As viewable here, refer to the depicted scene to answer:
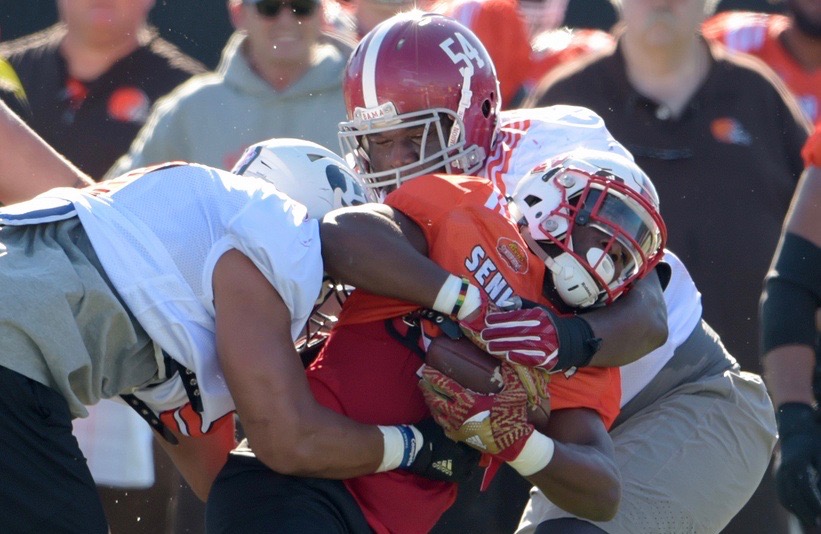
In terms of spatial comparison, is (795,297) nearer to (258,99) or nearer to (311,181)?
(311,181)

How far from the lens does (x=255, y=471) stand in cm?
311

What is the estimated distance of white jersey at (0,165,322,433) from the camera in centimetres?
276

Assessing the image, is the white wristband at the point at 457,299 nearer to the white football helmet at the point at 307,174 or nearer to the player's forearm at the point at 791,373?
the white football helmet at the point at 307,174

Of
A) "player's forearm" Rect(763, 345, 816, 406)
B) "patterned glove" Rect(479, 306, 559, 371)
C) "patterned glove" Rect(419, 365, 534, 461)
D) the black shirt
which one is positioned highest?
"patterned glove" Rect(479, 306, 559, 371)

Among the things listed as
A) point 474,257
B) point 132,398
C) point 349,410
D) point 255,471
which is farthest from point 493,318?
point 132,398

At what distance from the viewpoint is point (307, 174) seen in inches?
132

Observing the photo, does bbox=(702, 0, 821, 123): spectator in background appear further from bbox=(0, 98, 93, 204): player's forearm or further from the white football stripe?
bbox=(0, 98, 93, 204): player's forearm

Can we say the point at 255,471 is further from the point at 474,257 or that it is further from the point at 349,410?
the point at 474,257

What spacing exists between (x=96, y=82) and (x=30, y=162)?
1909mm

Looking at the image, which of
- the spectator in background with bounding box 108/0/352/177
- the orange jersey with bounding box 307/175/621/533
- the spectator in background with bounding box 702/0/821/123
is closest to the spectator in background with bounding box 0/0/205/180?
the spectator in background with bounding box 108/0/352/177

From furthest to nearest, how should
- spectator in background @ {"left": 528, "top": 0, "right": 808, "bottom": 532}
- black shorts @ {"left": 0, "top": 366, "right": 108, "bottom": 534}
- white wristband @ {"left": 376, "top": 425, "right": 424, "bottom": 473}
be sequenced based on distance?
spectator in background @ {"left": 528, "top": 0, "right": 808, "bottom": 532}, white wristband @ {"left": 376, "top": 425, "right": 424, "bottom": 473}, black shorts @ {"left": 0, "top": 366, "right": 108, "bottom": 534}

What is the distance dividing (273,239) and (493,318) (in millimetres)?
519

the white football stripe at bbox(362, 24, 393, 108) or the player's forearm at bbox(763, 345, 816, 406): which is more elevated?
the white football stripe at bbox(362, 24, 393, 108)

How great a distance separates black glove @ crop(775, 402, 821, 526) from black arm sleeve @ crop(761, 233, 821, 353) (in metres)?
0.23
